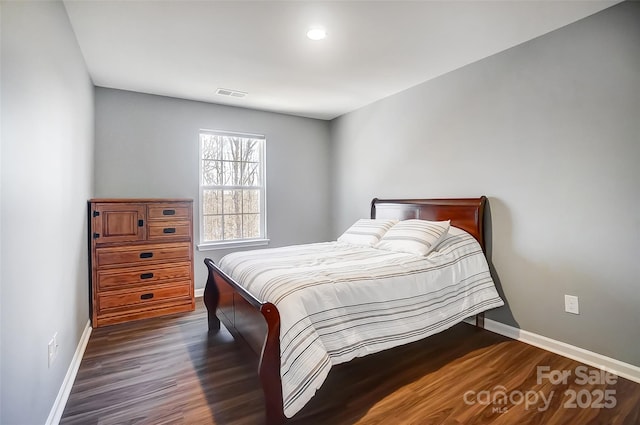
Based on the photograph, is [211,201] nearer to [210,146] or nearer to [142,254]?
[210,146]

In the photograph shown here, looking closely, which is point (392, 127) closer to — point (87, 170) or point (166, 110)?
point (166, 110)

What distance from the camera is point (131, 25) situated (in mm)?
2293

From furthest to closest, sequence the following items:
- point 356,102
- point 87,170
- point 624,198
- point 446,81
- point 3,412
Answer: point 356,102
point 446,81
point 87,170
point 624,198
point 3,412

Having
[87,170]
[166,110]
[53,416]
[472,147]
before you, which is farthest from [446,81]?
[53,416]

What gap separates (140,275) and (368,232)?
7.79 ft

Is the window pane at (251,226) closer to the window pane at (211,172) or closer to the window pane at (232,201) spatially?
the window pane at (232,201)

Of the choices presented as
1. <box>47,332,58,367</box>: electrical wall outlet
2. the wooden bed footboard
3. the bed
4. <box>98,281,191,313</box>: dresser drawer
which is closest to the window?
<box>98,281,191,313</box>: dresser drawer

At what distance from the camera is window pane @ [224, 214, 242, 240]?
430cm

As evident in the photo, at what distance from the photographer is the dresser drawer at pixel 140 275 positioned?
3.08 m

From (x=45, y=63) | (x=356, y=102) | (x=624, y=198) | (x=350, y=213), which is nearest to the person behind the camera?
(x=45, y=63)

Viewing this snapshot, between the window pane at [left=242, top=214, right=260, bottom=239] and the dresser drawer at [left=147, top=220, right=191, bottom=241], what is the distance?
1.02 metres

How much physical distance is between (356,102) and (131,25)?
8.61 ft

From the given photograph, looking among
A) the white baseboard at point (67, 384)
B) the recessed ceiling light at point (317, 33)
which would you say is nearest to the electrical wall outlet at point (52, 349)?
the white baseboard at point (67, 384)

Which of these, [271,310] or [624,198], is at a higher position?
[624,198]
